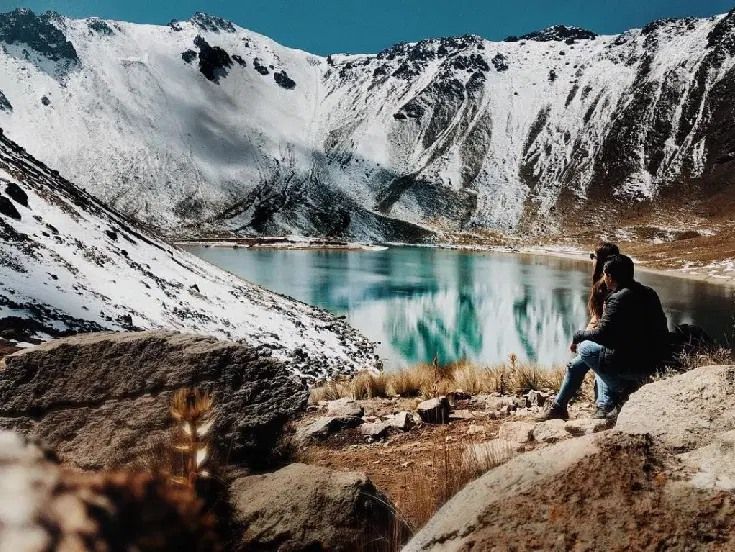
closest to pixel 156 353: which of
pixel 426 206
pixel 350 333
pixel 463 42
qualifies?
pixel 350 333

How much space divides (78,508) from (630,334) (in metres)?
5.66

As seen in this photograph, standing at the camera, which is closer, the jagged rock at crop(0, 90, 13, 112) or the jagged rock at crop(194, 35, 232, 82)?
the jagged rock at crop(0, 90, 13, 112)

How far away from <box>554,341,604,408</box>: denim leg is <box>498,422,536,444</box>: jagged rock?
1.00 m

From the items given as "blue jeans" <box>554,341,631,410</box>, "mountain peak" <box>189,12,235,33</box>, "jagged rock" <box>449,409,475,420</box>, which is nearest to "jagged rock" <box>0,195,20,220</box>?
"jagged rock" <box>449,409,475,420</box>

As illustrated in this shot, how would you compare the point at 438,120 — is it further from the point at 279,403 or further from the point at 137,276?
the point at 279,403

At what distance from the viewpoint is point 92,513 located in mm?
1139

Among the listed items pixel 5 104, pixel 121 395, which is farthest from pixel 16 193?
pixel 5 104

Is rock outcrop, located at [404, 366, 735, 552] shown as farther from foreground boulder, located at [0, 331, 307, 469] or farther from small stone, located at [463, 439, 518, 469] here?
foreground boulder, located at [0, 331, 307, 469]

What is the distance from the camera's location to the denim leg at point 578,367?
20.2 feet

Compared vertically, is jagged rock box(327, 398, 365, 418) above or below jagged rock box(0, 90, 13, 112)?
below

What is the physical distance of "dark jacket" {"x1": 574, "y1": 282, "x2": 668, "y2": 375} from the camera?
19.2ft

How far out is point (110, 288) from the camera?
41.1ft

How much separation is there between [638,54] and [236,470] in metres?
162

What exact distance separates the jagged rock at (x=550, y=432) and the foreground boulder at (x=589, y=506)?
303 centimetres
